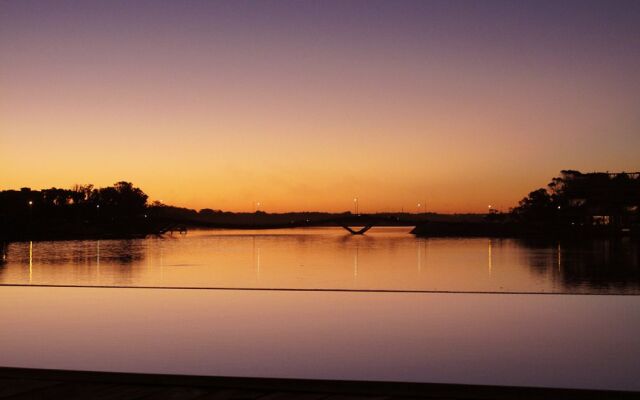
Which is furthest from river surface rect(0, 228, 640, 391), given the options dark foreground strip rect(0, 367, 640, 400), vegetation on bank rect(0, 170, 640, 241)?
vegetation on bank rect(0, 170, 640, 241)

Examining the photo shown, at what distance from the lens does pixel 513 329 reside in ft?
37.2

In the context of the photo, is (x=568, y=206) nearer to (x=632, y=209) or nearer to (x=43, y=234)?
(x=632, y=209)

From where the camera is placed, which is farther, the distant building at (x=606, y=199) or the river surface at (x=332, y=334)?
the distant building at (x=606, y=199)

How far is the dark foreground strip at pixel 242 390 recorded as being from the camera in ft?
17.2

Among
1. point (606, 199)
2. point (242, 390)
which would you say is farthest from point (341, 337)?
point (606, 199)

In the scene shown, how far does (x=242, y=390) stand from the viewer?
543 cm

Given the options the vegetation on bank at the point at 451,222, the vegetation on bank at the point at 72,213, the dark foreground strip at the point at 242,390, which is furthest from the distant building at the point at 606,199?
the dark foreground strip at the point at 242,390

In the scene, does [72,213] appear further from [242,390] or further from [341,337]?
[242,390]

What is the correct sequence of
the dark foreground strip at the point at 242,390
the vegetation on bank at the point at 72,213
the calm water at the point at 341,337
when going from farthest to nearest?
the vegetation on bank at the point at 72,213, the calm water at the point at 341,337, the dark foreground strip at the point at 242,390

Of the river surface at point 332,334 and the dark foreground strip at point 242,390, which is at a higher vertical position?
the dark foreground strip at point 242,390

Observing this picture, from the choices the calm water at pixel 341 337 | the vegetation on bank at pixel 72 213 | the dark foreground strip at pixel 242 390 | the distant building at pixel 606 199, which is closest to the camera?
the dark foreground strip at pixel 242 390

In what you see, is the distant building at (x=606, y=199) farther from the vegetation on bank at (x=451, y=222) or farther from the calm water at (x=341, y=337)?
the calm water at (x=341, y=337)

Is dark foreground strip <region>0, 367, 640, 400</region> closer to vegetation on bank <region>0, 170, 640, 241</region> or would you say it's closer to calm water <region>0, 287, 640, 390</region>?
calm water <region>0, 287, 640, 390</region>

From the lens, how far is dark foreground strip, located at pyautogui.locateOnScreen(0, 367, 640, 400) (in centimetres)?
524
